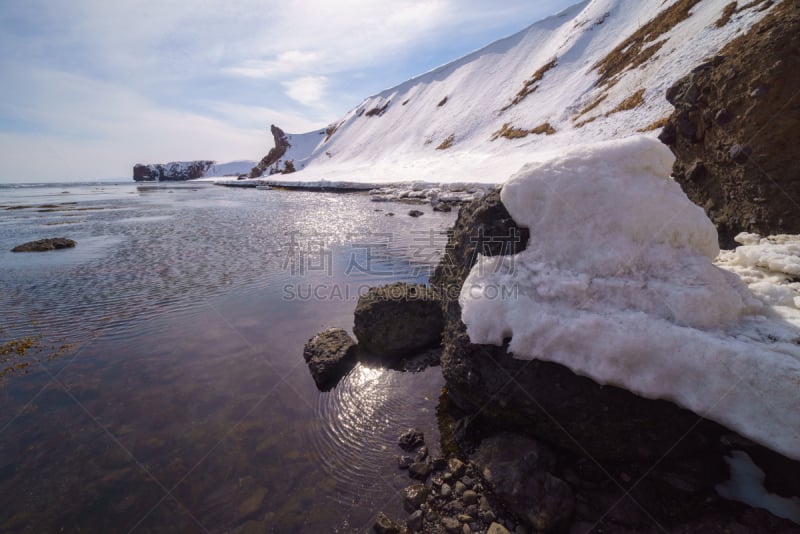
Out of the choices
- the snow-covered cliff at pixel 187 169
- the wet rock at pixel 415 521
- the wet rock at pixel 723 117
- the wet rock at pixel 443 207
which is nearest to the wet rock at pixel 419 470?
the wet rock at pixel 415 521

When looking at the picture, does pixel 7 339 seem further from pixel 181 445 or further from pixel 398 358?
pixel 398 358

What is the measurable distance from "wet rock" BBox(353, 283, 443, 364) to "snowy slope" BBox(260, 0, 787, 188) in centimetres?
2449

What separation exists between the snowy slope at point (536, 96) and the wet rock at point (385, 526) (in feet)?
90.4

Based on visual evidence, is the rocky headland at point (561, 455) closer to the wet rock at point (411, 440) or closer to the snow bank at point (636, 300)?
the wet rock at point (411, 440)

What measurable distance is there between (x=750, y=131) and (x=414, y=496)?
321 inches

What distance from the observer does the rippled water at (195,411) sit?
3.71 m

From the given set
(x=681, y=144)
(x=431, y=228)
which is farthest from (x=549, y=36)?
(x=681, y=144)

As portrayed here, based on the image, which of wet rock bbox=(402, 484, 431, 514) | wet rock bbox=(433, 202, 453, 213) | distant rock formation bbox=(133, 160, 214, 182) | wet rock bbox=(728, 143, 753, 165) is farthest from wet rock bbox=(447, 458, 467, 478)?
distant rock formation bbox=(133, 160, 214, 182)

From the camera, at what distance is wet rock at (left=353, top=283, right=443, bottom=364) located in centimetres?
621

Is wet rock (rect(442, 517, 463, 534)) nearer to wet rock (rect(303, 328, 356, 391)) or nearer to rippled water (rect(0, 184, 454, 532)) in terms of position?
rippled water (rect(0, 184, 454, 532))

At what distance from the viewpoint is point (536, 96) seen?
4922 centimetres

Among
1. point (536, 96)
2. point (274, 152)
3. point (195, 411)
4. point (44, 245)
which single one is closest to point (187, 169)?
point (274, 152)

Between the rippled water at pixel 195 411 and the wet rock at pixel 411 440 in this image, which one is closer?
the rippled water at pixel 195 411

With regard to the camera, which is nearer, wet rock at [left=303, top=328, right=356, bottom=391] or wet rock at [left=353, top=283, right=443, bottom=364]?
wet rock at [left=303, top=328, right=356, bottom=391]
